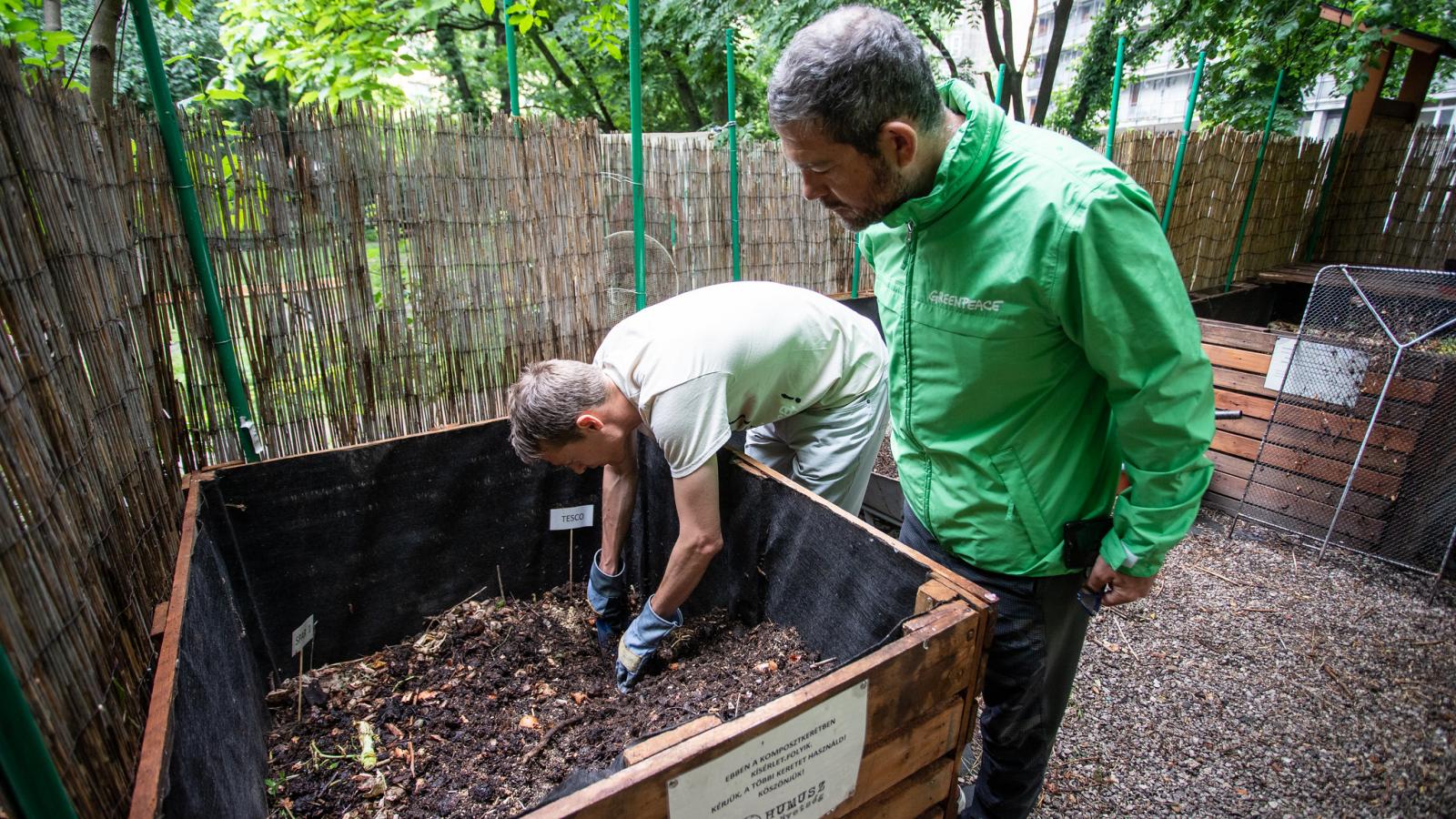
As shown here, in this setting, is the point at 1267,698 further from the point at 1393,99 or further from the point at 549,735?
the point at 1393,99

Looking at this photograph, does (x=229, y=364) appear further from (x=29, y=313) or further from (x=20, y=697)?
(x=20, y=697)

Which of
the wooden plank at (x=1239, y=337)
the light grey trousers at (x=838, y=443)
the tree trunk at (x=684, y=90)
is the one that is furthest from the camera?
the tree trunk at (x=684, y=90)

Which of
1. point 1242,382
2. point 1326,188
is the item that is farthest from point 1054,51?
point 1242,382

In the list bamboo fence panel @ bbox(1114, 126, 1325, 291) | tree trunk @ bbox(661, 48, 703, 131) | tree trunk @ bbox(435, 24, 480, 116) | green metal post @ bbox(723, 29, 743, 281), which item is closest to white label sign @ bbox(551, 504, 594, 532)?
green metal post @ bbox(723, 29, 743, 281)

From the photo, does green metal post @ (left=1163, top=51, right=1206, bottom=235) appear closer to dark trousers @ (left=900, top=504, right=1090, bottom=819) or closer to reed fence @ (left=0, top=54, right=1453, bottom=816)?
reed fence @ (left=0, top=54, right=1453, bottom=816)

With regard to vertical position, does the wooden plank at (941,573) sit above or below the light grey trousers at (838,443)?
above

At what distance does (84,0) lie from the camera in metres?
8.93

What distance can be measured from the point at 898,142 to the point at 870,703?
0.90 m

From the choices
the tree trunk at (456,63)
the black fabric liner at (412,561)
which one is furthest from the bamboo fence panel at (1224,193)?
the tree trunk at (456,63)

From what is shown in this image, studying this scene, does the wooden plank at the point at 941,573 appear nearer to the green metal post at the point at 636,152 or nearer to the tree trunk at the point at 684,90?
the green metal post at the point at 636,152

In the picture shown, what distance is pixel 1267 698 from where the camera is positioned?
252cm

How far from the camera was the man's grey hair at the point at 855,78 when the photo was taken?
3.49 ft

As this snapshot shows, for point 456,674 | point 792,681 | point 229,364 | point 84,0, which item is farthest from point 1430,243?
point 84,0

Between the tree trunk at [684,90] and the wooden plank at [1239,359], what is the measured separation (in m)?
7.59
